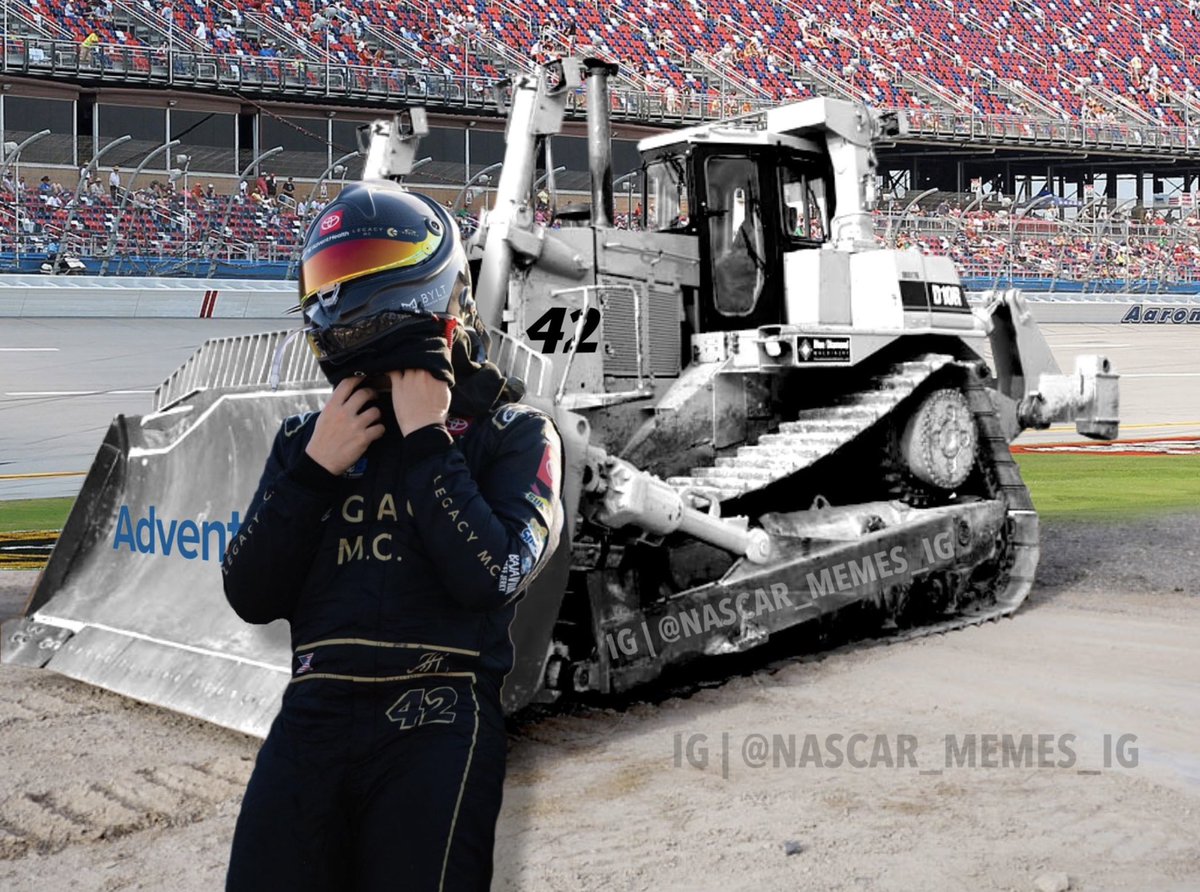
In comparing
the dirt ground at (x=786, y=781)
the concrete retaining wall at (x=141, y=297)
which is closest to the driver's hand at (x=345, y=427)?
the dirt ground at (x=786, y=781)

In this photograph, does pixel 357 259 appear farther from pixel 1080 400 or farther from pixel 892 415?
pixel 1080 400

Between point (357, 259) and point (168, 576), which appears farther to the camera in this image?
point (168, 576)

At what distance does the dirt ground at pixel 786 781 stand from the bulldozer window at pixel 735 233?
2.44m

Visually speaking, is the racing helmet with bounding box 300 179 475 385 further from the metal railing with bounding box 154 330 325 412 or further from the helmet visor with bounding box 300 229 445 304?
the metal railing with bounding box 154 330 325 412

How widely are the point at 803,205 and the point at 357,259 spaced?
23.5 ft

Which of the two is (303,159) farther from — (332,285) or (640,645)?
(332,285)

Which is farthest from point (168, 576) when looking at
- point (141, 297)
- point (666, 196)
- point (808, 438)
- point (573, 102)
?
point (573, 102)

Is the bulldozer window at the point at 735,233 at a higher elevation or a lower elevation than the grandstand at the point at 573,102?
lower

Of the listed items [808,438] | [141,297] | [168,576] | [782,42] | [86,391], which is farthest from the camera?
[782,42]

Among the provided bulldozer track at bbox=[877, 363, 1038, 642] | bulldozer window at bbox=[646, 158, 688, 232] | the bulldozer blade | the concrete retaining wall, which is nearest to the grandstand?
the concrete retaining wall

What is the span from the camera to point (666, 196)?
8.86m

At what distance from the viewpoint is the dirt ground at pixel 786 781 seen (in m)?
4.43

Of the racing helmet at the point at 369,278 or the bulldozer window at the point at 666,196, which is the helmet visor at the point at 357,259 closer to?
the racing helmet at the point at 369,278

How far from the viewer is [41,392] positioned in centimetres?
2117
